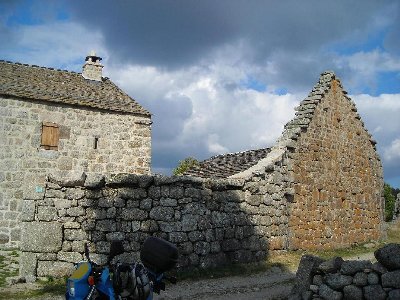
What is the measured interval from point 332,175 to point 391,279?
27.0ft

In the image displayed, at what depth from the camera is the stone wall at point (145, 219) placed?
30.3 feet

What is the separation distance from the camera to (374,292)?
6770 mm

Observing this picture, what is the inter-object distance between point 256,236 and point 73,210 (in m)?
4.76

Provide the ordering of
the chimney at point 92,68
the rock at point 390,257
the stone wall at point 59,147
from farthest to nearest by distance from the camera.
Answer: the chimney at point 92,68
the stone wall at point 59,147
the rock at point 390,257

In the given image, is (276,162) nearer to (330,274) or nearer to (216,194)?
(216,194)

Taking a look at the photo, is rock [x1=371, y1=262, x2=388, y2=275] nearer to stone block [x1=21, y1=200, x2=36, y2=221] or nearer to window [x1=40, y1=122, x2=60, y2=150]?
stone block [x1=21, y1=200, x2=36, y2=221]

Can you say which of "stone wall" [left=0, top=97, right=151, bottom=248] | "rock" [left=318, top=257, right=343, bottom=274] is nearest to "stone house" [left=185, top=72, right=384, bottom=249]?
"stone wall" [left=0, top=97, right=151, bottom=248]

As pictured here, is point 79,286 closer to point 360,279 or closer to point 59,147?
point 360,279

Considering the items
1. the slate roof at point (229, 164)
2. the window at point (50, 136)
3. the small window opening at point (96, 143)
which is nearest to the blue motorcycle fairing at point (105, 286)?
the slate roof at point (229, 164)

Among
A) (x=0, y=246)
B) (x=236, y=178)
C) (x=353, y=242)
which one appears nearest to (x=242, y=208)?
(x=236, y=178)

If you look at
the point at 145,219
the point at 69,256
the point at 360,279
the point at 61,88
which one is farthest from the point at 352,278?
the point at 61,88

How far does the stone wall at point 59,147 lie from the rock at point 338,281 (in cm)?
1077

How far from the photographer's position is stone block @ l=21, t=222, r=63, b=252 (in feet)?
30.0

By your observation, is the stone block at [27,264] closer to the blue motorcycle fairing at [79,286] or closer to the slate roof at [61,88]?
the blue motorcycle fairing at [79,286]
